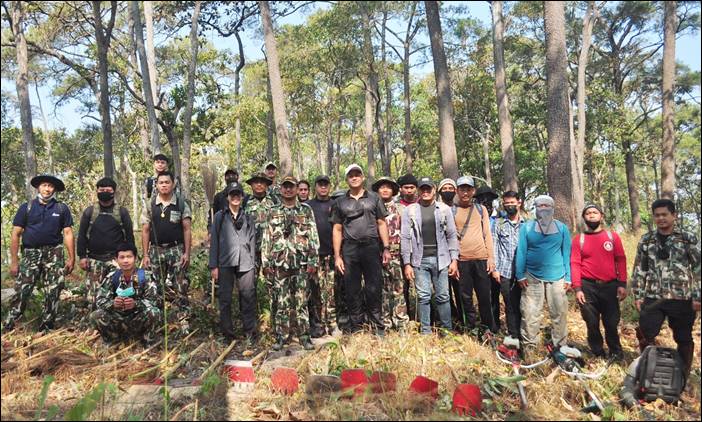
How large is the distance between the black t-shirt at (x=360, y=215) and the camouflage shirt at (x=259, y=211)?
738 mm

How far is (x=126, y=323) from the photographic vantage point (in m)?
4.32

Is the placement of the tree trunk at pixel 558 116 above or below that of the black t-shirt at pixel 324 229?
above

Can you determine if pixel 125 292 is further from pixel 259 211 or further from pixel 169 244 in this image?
pixel 259 211

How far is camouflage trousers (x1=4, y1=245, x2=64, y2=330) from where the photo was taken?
470cm

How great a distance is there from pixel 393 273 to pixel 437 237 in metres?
0.65

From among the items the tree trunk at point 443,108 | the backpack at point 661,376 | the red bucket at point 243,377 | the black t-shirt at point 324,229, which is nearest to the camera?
the backpack at point 661,376

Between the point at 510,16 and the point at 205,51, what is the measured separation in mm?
13372

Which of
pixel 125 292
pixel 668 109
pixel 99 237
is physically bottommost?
pixel 125 292

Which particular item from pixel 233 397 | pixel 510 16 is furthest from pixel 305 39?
pixel 233 397

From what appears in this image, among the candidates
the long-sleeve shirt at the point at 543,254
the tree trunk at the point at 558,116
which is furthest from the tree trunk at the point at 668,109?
the long-sleeve shirt at the point at 543,254

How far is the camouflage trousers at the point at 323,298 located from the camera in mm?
5082

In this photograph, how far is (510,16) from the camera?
2011cm

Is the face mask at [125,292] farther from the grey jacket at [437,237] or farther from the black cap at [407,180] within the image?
the black cap at [407,180]

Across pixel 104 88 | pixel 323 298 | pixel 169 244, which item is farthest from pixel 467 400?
pixel 104 88
